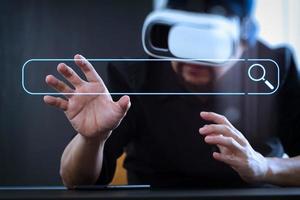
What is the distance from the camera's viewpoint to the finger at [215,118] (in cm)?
76

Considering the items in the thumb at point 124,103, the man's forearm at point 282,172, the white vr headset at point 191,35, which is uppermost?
the white vr headset at point 191,35

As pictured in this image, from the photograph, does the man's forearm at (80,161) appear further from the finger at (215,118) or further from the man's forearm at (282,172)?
the man's forearm at (282,172)

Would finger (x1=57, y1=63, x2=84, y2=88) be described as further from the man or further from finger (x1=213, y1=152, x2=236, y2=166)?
finger (x1=213, y1=152, x2=236, y2=166)

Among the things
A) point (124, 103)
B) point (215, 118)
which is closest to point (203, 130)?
point (215, 118)

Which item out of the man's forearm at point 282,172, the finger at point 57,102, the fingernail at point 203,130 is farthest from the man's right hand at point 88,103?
the man's forearm at point 282,172

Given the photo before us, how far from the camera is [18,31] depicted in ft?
2.54

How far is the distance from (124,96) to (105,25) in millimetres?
115

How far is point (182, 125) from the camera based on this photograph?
802mm

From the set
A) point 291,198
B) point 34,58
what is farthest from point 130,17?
point 291,198

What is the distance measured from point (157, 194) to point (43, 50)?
29cm

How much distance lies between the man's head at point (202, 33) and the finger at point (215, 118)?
0.05m

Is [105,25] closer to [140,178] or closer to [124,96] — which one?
[124,96]

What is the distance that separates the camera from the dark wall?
2.54 ft

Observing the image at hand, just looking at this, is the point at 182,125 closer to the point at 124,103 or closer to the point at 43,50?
the point at 124,103
